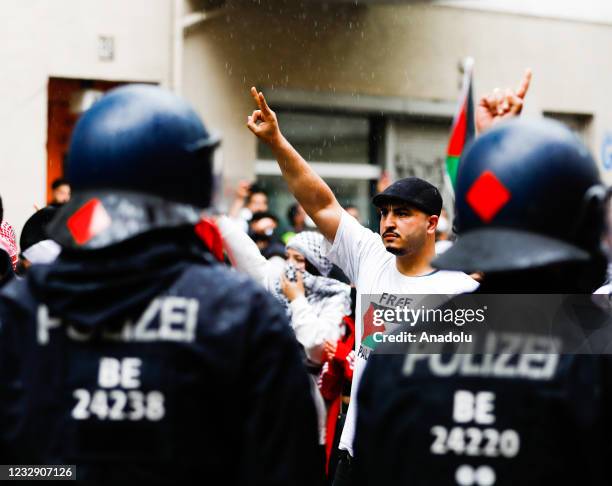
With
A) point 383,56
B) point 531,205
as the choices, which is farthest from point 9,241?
point 383,56

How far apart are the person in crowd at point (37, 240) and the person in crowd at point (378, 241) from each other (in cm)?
155

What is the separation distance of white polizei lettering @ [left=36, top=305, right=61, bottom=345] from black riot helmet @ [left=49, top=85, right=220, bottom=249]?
15 centimetres

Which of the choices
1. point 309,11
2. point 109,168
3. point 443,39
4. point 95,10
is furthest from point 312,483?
point 443,39

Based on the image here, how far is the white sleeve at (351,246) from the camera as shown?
465cm

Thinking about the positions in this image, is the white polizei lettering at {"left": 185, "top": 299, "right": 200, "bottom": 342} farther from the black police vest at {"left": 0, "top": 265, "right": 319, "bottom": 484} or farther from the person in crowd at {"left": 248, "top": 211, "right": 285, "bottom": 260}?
the person in crowd at {"left": 248, "top": 211, "right": 285, "bottom": 260}

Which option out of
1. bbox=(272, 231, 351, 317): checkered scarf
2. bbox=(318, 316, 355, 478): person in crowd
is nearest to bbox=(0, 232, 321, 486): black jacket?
bbox=(318, 316, 355, 478): person in crowd

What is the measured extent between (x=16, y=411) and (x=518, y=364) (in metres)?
1.08

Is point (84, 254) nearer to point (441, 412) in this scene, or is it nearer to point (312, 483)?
point (312, 483)

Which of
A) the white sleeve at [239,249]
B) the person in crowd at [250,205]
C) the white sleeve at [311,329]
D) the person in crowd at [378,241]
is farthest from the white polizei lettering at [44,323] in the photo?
the person in crowd at [250,205]

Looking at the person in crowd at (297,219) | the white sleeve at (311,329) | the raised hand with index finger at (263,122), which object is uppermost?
the raised hand with index finger at (263,122)

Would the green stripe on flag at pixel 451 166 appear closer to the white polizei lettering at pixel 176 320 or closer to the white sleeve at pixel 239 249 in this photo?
the white sleeve at pixel 239 249

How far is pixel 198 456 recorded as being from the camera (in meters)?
2.09

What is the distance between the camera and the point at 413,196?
482 cm

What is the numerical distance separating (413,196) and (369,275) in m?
0.46
